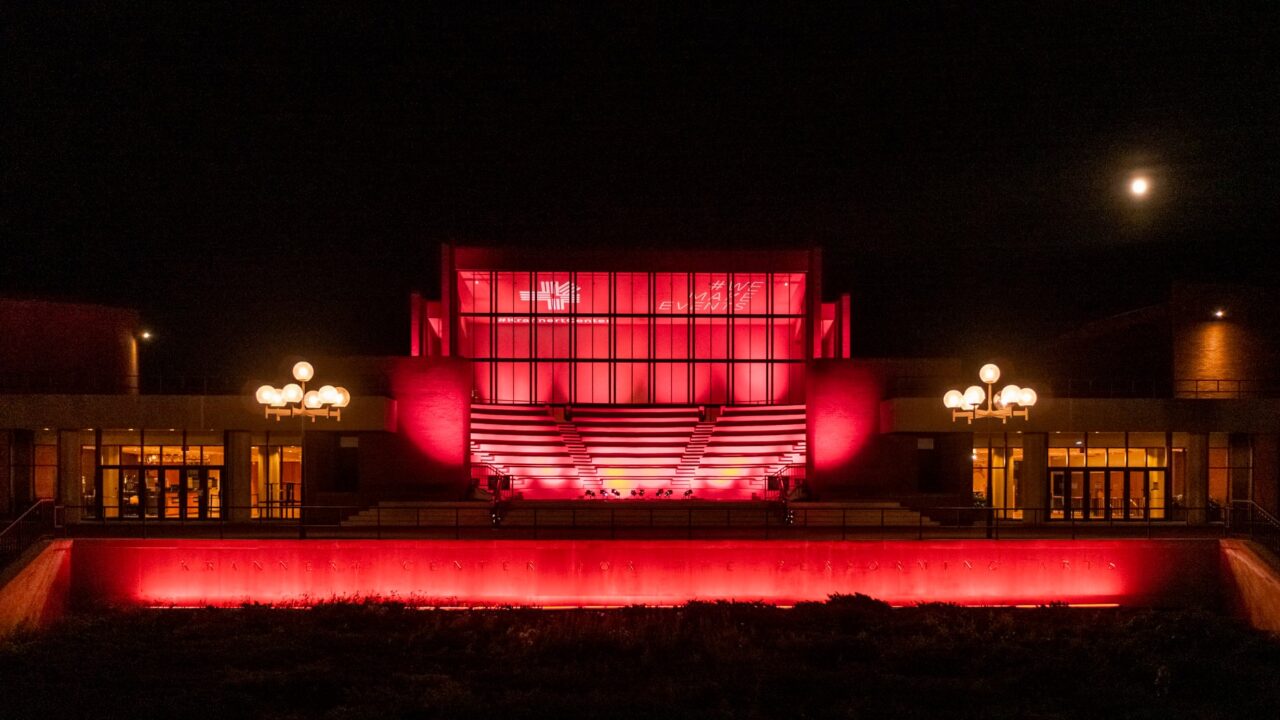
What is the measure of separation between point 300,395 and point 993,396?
14806 mm

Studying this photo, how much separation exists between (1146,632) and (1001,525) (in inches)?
334

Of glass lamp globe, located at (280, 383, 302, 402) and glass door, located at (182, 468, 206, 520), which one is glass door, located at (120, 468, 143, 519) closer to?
glass door, located at (182, 468, 206, 520)

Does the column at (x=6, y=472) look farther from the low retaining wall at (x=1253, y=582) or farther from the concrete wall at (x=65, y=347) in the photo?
the low retaining wall at (x=1253, y=582)

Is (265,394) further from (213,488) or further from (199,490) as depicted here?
(199,490)

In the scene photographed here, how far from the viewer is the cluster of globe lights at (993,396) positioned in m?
19.4

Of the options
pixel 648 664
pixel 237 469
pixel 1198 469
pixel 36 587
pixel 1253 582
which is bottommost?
pixel 648 664

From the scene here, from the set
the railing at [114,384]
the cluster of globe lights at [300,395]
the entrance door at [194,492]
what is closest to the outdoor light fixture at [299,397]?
the cluster of globe lights at [300,395]

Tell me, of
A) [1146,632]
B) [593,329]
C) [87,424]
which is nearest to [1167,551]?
[1146,632]

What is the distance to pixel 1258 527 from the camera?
23.8m

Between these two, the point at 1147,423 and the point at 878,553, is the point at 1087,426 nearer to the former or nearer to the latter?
the point at 1147,423

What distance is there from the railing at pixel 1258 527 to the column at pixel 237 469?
25.6 m

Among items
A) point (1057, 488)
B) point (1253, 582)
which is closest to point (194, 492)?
point (1057, 488)

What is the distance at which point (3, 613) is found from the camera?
58.6ft

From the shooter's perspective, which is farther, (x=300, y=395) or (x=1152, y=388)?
(x=1152, y=388)
